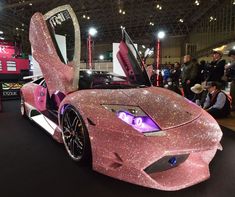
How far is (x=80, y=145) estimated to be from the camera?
8.00 feet

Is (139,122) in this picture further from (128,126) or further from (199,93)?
(199,93)

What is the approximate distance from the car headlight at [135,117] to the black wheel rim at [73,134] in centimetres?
42

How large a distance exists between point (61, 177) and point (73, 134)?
0.47 m

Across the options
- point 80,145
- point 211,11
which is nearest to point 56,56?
point 80,145

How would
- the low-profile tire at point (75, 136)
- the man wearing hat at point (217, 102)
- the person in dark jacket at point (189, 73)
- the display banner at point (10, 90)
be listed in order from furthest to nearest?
the display banner at point (10, 90), the person in dark jacket at point (189, 73), the man wearing hat at point (217, 102), the low-profile tire at point (75, 136)

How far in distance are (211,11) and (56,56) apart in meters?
19.9

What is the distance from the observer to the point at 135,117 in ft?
6.82

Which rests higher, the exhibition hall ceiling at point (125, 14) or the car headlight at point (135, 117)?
the exhibition hall ceiling at point (125, 14)

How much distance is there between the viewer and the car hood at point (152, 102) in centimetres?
212

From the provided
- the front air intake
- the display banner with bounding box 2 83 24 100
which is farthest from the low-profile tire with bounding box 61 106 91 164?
the display banner with bounding box 2 83 24 100

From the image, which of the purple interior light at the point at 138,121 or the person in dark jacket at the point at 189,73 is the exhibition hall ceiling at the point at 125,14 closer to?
the person in dark jacket at the point at 189,73

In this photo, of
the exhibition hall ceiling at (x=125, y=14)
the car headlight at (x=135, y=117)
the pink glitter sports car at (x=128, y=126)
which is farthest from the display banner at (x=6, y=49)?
the car headlight at (x=135, y=117)

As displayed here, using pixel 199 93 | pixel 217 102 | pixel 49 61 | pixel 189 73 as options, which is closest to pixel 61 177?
pixel 49 61

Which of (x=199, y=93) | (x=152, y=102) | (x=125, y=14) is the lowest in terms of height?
(x=199, y=93)
